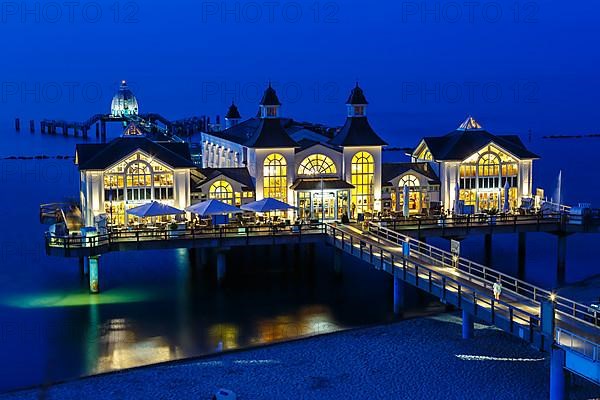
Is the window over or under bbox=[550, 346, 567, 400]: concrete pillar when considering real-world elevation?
over

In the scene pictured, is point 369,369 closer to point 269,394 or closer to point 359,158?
point 269,394

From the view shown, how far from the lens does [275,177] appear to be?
46.5 meters

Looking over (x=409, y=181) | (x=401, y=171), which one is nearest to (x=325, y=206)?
(x=401, y=171)

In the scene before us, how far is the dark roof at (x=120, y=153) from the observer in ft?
143

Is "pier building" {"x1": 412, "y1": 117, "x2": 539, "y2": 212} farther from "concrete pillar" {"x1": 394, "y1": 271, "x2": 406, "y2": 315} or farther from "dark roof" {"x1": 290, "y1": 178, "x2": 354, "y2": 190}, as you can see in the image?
"concrete pillar" {"x1": 394, "y1": 271, "x2": 406, "y2": 315}

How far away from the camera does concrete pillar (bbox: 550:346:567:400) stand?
2481cm

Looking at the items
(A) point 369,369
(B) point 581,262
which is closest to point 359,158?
(B) point 581,262

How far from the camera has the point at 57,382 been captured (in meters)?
29.4

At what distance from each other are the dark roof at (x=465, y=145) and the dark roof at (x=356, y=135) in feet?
10.7

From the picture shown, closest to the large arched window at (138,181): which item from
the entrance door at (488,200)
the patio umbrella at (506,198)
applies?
the entrance door at (488,200)

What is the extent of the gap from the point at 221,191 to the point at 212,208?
3.71 m

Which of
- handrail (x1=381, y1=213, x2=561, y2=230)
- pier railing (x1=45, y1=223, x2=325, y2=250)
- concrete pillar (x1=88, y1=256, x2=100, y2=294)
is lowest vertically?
concrete pillar (x1=88, y1=256, x2=100, y2=294)

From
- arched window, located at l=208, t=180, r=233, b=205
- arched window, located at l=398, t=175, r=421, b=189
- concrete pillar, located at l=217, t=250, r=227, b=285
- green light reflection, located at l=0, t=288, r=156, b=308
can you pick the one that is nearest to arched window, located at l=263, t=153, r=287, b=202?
arched window, located at l=208, t=180, r=233, b=205

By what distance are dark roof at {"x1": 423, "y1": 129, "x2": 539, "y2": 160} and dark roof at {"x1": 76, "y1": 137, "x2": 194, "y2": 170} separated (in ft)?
41.6
